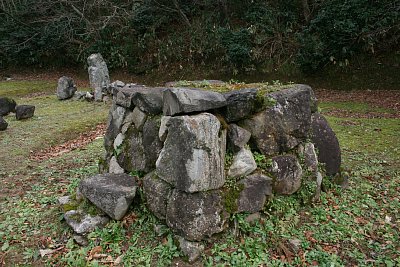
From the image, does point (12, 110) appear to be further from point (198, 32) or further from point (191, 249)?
point (191, 249)

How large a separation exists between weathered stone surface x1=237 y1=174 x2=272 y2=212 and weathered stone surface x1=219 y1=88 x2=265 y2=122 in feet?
2.91

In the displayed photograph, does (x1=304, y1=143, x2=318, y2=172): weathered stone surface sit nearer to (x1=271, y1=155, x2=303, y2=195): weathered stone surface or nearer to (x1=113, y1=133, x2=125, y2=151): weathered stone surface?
(x1=271, y1=155, x2=303, y2=195): weathered stone surface

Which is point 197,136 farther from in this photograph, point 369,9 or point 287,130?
point 369,9

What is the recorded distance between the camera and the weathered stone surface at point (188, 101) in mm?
4352

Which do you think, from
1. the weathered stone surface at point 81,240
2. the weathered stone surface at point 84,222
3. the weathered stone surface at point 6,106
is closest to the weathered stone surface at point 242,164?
the weathered stone surface at point 84,222

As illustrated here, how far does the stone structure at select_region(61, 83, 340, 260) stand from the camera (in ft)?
14.1

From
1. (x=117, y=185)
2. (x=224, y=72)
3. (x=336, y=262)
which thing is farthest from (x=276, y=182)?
(x=224, y=72)

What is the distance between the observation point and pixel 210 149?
432cm

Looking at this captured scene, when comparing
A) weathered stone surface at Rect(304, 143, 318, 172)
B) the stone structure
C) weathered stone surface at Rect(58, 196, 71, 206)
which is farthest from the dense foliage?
weathered stone surface at Rect(58, 196, 71, 206)

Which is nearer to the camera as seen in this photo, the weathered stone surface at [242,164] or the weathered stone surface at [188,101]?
the weathered stone surface at [188,101]

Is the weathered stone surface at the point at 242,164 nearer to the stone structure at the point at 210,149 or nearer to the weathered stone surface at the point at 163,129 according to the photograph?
the stone structure at the point at 210,149

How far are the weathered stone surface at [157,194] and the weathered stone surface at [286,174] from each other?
1.61 metres

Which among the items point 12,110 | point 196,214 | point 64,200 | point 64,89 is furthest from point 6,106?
point 196,214

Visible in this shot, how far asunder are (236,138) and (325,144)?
1.91 metres
